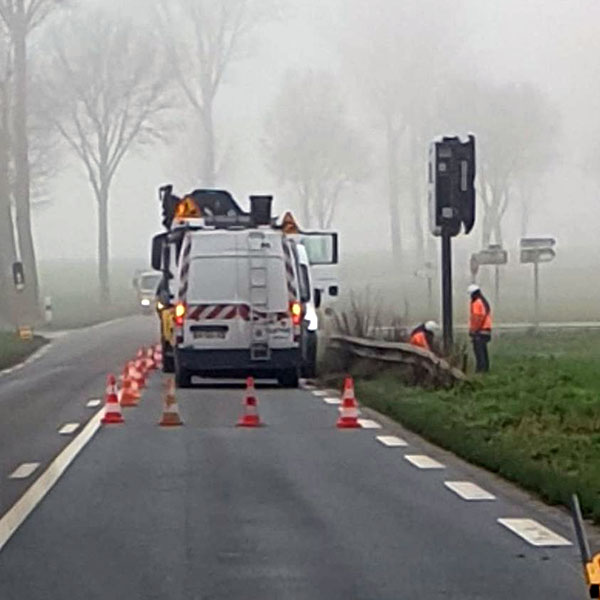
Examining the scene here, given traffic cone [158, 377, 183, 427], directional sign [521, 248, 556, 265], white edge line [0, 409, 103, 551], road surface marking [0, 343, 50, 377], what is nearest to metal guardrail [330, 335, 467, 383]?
traffic cone [158, 377, 183, 427]

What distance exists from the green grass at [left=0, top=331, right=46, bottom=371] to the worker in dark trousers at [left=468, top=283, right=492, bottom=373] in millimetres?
13176

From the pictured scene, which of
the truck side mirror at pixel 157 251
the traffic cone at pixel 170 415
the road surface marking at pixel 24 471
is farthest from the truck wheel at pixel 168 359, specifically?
the road surface marking at pixel 24 471

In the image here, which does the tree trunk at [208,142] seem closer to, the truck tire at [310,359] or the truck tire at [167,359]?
the truck tire at [167,359]

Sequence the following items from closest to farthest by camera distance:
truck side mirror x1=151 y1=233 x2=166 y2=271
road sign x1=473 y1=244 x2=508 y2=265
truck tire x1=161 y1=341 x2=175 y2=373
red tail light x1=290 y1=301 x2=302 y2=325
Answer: red tail light x1=290 y1=301 x2=302 y2=325 → truck tire x1=161 y1=341 x2=175 y2=373 → truck side mirror x1=151 y1=233 x2=166 y2=271 → road sign x1=473 y1=244 x2=508 y2=265

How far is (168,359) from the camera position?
3522cm

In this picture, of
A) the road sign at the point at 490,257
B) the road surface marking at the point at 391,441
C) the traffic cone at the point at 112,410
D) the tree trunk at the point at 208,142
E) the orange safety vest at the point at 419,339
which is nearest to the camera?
the road surface marking at the point at 391,441

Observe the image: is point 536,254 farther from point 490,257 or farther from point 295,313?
point 295,313

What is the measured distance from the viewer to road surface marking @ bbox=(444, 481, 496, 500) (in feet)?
45.9

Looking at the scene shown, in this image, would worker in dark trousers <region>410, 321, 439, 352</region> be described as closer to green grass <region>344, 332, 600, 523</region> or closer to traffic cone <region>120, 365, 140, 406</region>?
green grass <region>344, 332, 600, 523</region>

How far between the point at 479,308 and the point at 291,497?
17.8 m

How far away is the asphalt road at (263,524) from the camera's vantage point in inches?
398

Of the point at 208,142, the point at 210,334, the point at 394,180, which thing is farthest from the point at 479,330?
the point at 394,180

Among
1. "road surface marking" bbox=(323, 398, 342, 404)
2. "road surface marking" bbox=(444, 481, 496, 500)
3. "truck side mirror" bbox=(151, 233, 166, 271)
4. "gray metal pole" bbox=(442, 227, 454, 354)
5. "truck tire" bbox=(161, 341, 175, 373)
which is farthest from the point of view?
"truck side mirror" bbox=(151, 233, 166, 271)

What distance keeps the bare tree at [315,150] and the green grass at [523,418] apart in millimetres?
87047
